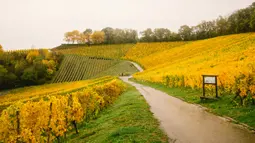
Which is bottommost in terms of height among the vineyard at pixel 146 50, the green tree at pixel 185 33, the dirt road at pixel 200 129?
the dirt road at pixel 200 129

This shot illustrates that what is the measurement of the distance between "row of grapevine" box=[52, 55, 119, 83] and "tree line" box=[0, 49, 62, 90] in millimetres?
3821

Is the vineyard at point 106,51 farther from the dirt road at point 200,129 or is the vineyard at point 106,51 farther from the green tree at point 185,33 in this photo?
the dirt road at point 200,129

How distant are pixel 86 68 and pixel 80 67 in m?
→ 3.75

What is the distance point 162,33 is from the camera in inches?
6004

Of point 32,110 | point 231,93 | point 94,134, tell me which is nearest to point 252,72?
point 231,93

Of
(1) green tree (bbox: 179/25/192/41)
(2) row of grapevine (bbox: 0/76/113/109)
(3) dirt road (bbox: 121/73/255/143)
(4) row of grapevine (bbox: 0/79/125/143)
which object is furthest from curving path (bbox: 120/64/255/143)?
(1) green tree (bbox: 179/25/192/41)

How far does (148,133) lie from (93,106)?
8.93 meters

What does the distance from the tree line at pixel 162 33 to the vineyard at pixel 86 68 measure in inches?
1871

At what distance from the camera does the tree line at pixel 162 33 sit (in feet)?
344

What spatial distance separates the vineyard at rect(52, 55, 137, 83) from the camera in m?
88.9

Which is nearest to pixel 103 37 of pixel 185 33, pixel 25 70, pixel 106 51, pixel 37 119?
pixel 106 51

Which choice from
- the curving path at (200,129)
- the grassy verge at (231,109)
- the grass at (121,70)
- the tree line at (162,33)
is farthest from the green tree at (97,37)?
the curving path at (200,129)

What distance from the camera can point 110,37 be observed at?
165 m

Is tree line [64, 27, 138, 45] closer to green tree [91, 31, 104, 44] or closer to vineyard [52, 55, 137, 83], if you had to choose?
green tree [91, 31, 104, 44]
